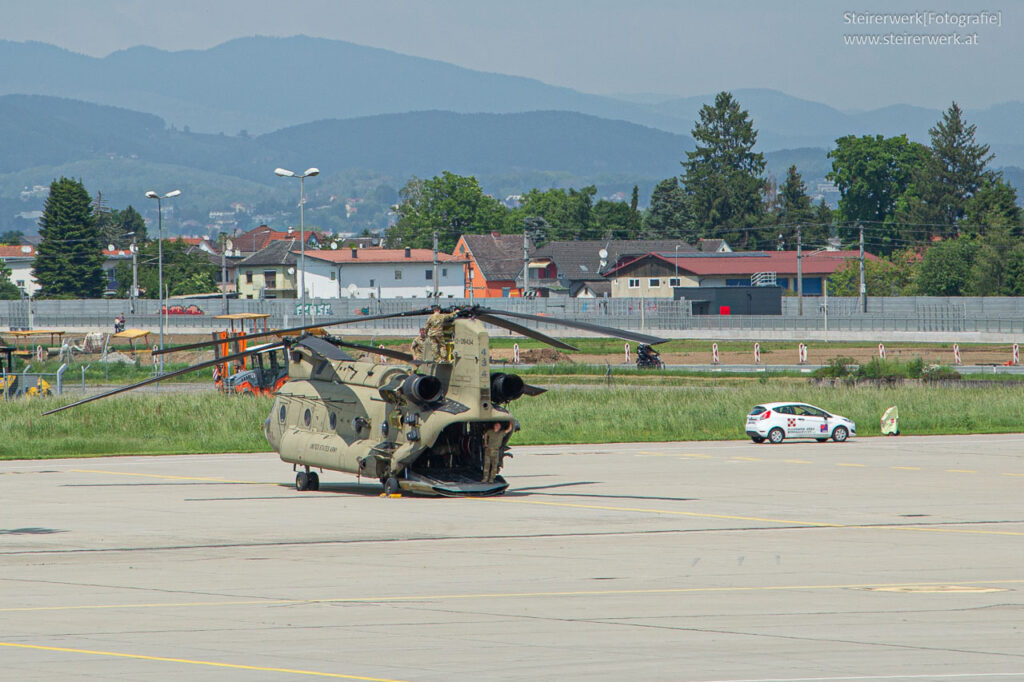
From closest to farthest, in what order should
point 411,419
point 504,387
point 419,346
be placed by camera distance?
point 411,419
point 504,387
point 419,346

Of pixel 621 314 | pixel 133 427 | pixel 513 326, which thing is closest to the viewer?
pixel 513 326


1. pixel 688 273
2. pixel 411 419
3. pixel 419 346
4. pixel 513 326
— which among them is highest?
pixel 688 273

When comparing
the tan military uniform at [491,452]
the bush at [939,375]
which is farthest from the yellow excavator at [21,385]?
the bush at [939,375]

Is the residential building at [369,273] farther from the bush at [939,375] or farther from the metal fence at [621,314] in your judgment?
the bush at [939,375]

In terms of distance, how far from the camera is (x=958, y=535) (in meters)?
20.0

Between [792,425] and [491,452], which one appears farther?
[792,425]

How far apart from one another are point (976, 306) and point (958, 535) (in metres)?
88.2

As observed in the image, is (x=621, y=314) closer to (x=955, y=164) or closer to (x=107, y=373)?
(x=107, y=373)

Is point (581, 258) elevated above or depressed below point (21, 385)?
above

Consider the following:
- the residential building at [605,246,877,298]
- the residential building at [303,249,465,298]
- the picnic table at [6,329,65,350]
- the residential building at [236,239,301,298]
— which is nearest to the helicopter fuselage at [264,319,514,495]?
the picnic table at [6,329,65,350]

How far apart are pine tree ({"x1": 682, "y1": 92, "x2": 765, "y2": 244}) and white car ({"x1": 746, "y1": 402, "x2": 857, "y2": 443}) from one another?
14591 centimetres

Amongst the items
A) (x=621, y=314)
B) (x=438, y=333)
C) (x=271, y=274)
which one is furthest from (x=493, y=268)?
(x=438, y=333)

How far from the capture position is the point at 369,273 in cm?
15450

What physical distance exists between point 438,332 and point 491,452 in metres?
2.71
